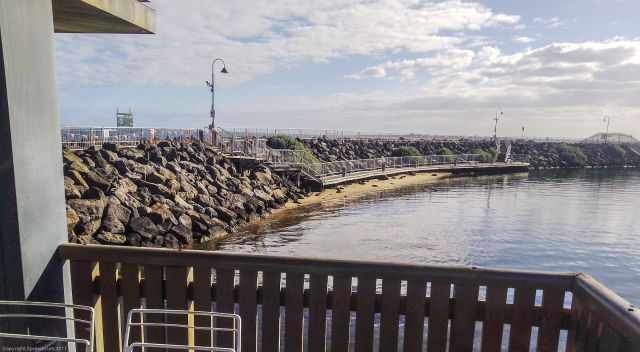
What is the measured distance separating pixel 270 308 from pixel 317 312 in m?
0.29

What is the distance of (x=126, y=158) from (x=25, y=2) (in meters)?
18.0

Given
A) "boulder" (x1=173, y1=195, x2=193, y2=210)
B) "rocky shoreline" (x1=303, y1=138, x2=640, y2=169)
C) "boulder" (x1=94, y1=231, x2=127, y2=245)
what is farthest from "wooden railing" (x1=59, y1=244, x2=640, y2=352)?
"rocky shoreline" (x1=303, y1=138, x2=640, y2=169)

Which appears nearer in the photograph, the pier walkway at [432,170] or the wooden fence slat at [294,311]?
the wooden fence slat at [294,311]

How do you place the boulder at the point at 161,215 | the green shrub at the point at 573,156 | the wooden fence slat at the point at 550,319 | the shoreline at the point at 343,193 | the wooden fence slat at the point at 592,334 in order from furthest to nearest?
the green shrub at the point at 573,156
the shoreline at the point at 343,193
the boulder at the point at 161,215
the wooden fence slat at the point at 550,319
the wooden fence slat at the point at 592,334

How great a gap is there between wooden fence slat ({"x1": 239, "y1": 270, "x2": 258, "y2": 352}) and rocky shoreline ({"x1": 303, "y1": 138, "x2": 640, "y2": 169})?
34.2 metres

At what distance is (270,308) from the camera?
101 inches

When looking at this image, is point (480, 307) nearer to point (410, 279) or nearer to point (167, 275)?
point (410, 279)

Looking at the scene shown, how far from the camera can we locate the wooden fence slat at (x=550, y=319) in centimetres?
227

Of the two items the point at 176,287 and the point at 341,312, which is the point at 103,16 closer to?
the point at 176,287

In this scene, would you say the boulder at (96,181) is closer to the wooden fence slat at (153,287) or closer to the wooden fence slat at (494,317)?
the wooden fence slat at (153,287)

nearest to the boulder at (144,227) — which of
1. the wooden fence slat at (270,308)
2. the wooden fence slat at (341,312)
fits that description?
the wooden fence slat at (270,308)

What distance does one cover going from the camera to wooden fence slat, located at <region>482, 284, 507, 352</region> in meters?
2.32

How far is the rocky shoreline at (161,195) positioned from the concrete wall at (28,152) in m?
10.3

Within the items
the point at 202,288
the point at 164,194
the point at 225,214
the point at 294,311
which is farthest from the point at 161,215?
the point at 294,311
